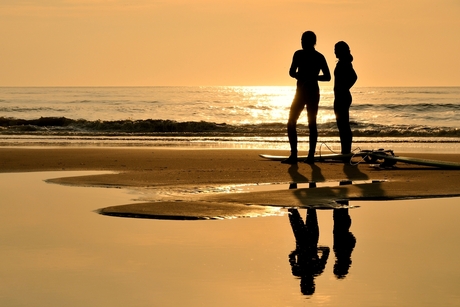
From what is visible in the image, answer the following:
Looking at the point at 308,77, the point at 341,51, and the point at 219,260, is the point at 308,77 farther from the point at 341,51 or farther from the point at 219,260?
the point at 219,260

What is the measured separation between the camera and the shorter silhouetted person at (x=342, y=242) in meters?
5.04

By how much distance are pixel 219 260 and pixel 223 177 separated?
596 centimetres

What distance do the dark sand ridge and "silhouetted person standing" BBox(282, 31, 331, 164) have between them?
1.75 feet

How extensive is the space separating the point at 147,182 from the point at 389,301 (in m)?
6.58

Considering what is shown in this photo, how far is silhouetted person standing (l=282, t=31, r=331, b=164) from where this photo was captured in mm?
12867

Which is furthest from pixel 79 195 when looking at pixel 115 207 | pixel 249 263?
pixel 249 263

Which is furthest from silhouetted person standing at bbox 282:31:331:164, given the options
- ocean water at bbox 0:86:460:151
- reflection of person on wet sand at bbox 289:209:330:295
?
ocean water at bbox 0:86:460:151

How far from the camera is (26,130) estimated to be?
103 ft

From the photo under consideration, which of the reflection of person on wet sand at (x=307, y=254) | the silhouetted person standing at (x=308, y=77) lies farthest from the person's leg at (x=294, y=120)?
the reflection of person on wet sand at (x=307, y=254)

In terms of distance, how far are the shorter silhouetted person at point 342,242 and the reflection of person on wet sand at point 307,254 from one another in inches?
3.5

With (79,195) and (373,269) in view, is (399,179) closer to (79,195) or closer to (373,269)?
(79,195)

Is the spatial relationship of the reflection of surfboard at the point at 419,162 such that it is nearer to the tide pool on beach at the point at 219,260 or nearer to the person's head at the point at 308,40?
the person's head at the point at 308,40

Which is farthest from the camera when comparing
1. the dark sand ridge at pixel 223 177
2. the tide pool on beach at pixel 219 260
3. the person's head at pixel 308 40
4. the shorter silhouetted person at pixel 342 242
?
the person's head at pixel 308 40

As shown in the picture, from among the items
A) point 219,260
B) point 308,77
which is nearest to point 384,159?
point 308,77
